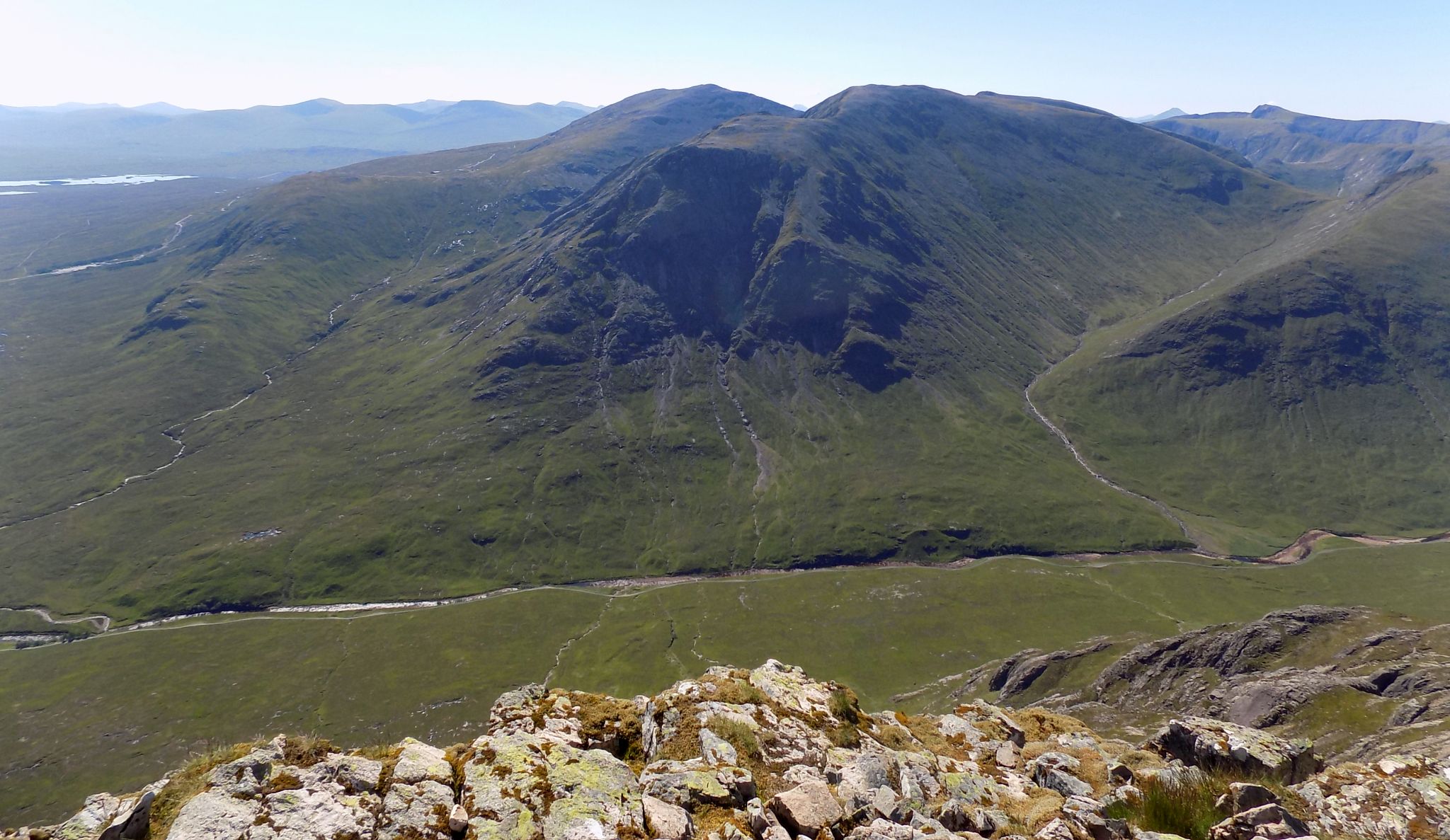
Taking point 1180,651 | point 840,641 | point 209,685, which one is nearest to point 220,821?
point 1180,651

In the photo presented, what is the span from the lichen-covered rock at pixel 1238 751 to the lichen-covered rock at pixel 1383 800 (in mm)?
2230

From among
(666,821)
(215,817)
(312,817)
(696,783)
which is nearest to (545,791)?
(666,821)

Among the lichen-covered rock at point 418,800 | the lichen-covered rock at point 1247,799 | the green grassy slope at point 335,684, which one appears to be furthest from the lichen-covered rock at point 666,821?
the green grassy slope at point 335,684

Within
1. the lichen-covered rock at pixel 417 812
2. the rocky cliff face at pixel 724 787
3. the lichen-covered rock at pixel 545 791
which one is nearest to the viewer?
the lichen-covered rock at pixel 417 812

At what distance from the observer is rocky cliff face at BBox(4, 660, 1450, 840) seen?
60.5 feet

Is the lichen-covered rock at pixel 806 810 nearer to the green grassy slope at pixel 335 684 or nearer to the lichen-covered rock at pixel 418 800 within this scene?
the lichen-covered rock at pixel 418 800

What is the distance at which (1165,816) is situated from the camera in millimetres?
19609

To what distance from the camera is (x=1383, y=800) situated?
21406 mm

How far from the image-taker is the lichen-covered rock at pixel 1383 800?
20.2 m

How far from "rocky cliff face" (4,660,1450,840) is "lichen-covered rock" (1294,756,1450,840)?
7 cm

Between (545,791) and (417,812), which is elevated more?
(417,812)

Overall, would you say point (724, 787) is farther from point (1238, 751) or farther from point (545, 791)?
point (1238, 751)

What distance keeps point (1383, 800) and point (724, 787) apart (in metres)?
22.5

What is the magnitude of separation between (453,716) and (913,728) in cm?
16756
